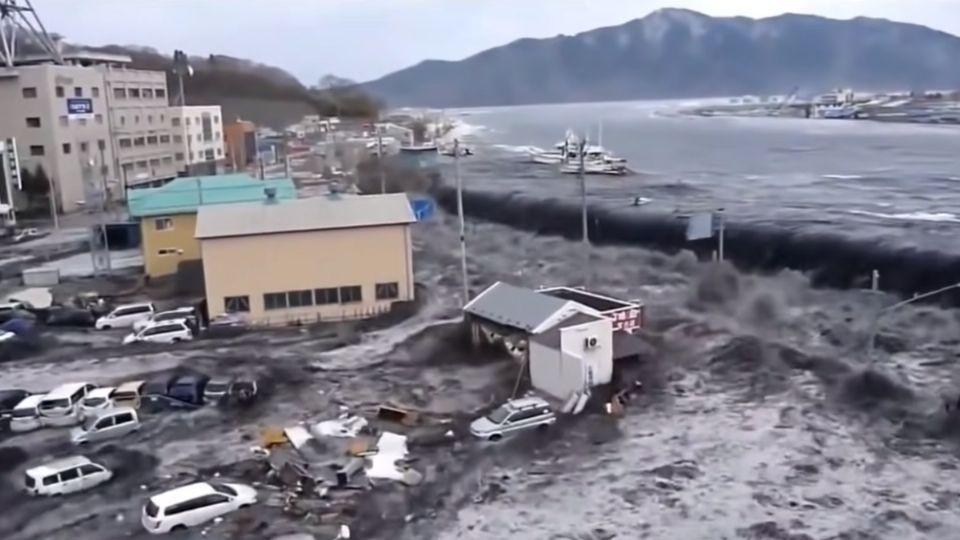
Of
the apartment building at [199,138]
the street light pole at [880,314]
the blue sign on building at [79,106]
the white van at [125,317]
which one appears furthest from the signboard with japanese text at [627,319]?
the apartment building at [199,138]

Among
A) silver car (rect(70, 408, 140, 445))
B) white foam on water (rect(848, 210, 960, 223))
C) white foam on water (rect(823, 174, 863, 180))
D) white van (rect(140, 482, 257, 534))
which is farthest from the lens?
white foam on water (rect(823, 174, 863, 180))

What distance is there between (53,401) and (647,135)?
4936cm

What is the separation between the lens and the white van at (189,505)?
6125mm

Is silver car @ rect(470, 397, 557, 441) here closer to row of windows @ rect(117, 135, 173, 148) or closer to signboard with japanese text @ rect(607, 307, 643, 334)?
signboard with japanese text @ rect(607, 307, 643, 334)

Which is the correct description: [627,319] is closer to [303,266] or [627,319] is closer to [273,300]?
[303,266]

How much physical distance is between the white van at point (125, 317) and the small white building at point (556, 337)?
4.37 metres

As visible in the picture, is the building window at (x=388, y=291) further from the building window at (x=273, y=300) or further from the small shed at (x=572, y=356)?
the small shed at (x=572, y=356)

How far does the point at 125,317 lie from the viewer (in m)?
11.5

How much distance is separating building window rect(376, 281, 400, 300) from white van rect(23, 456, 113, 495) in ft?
16.5

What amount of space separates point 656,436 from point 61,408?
538 cm

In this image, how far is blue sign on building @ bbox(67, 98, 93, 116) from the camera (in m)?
22.0

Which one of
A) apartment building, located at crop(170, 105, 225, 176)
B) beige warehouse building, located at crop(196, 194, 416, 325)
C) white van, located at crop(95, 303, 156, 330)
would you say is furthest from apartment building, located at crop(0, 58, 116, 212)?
beige warehouse building, located at crop(196, 194, 416, 325)

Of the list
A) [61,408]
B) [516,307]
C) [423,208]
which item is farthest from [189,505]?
[423,208]

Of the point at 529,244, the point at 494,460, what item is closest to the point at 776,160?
the point at 529,244
